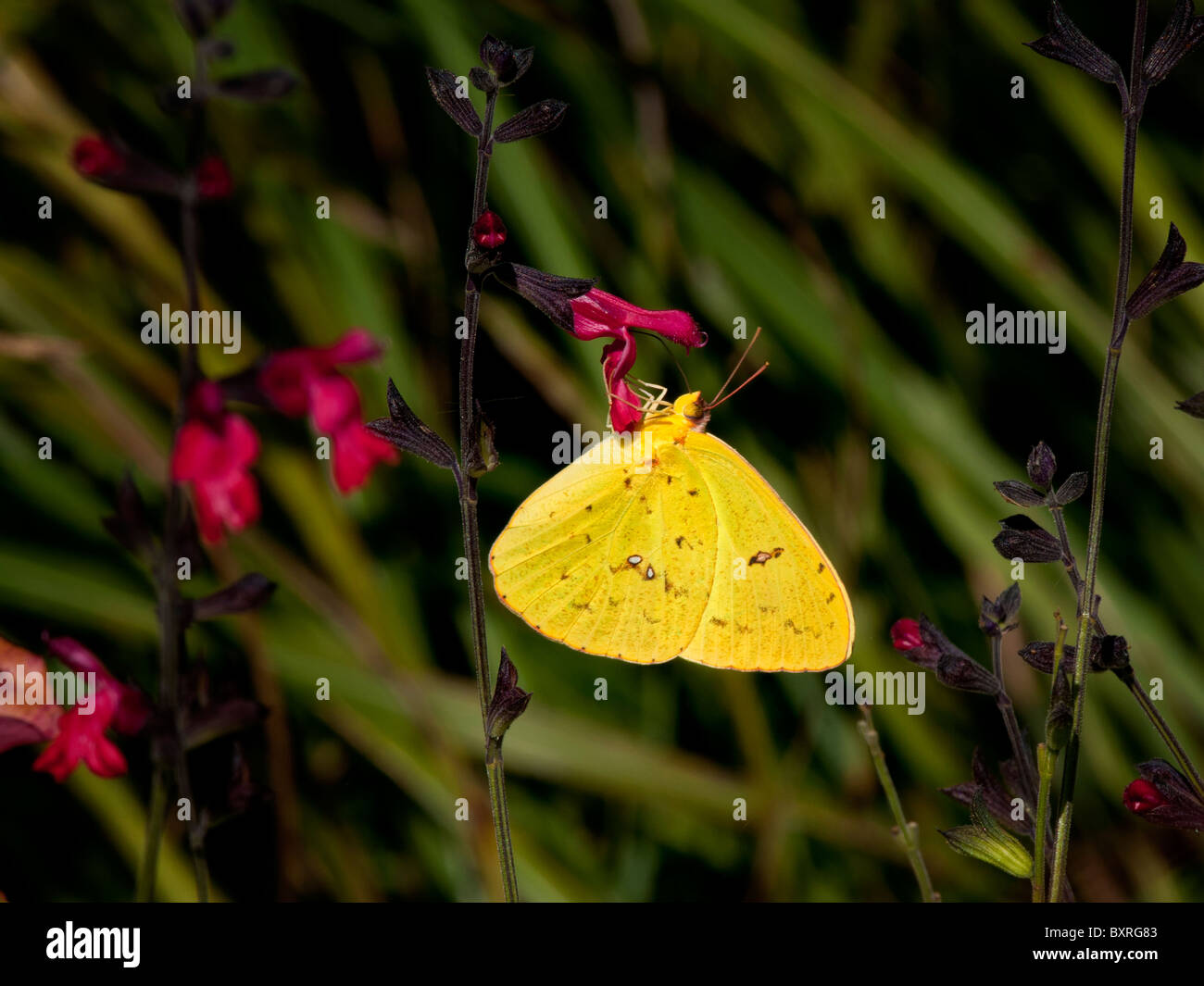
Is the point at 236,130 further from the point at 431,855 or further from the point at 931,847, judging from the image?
the point at 931,847

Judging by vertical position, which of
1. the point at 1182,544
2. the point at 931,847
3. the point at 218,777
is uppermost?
the point at 1182,544

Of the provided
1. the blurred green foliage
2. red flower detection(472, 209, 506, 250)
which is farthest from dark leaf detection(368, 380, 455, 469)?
the blurred green foliage

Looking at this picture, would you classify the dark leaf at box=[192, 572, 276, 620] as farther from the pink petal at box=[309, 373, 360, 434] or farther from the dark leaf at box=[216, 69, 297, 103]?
the dark leaf at box=[216, 69, 297, 103]

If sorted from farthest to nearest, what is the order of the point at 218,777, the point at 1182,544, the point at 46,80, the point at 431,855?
the point at 1182,544, the point at 431,855, the point at 46,80, the point at 218,777

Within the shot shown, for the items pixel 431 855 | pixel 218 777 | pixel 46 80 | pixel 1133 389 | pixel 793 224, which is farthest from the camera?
pixel 793 224

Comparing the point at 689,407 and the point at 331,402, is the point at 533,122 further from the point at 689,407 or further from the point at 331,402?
the point at 689,407

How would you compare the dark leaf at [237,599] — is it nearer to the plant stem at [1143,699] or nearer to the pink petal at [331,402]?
the pink petal at [331,402]

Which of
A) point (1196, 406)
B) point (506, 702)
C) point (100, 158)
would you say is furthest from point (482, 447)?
point (1196, 406)

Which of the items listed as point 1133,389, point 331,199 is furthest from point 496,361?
point 1133,389
